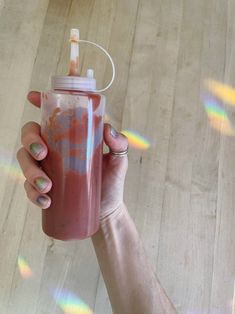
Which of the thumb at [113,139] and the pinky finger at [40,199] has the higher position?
the thumb at [113,139]

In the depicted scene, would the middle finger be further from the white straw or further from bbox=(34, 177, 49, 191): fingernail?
Answer: the white straw

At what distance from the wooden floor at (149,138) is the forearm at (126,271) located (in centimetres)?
28

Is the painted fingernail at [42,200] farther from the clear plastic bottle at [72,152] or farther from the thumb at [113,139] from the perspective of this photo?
the thumb at [113,139]

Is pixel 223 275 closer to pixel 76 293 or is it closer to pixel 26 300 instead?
pixel 76 293

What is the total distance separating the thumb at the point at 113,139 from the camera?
28.1 inches

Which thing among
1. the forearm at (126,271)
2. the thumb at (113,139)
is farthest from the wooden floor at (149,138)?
the thumb at (113,139)

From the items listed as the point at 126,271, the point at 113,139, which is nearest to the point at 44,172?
the point at 113,139

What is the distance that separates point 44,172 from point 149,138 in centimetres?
61

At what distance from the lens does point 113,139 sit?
73 centimetres

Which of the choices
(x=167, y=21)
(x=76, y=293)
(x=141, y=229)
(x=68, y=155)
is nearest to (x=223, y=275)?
(x=141, y=229)

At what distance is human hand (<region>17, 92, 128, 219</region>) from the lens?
66cm

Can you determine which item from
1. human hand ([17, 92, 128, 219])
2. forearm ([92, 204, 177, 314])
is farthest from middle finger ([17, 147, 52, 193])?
forearm ([92, 204, 177, 314])

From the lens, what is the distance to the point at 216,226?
1.16 m

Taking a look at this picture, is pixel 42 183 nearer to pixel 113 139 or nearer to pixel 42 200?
pixel 42 200
